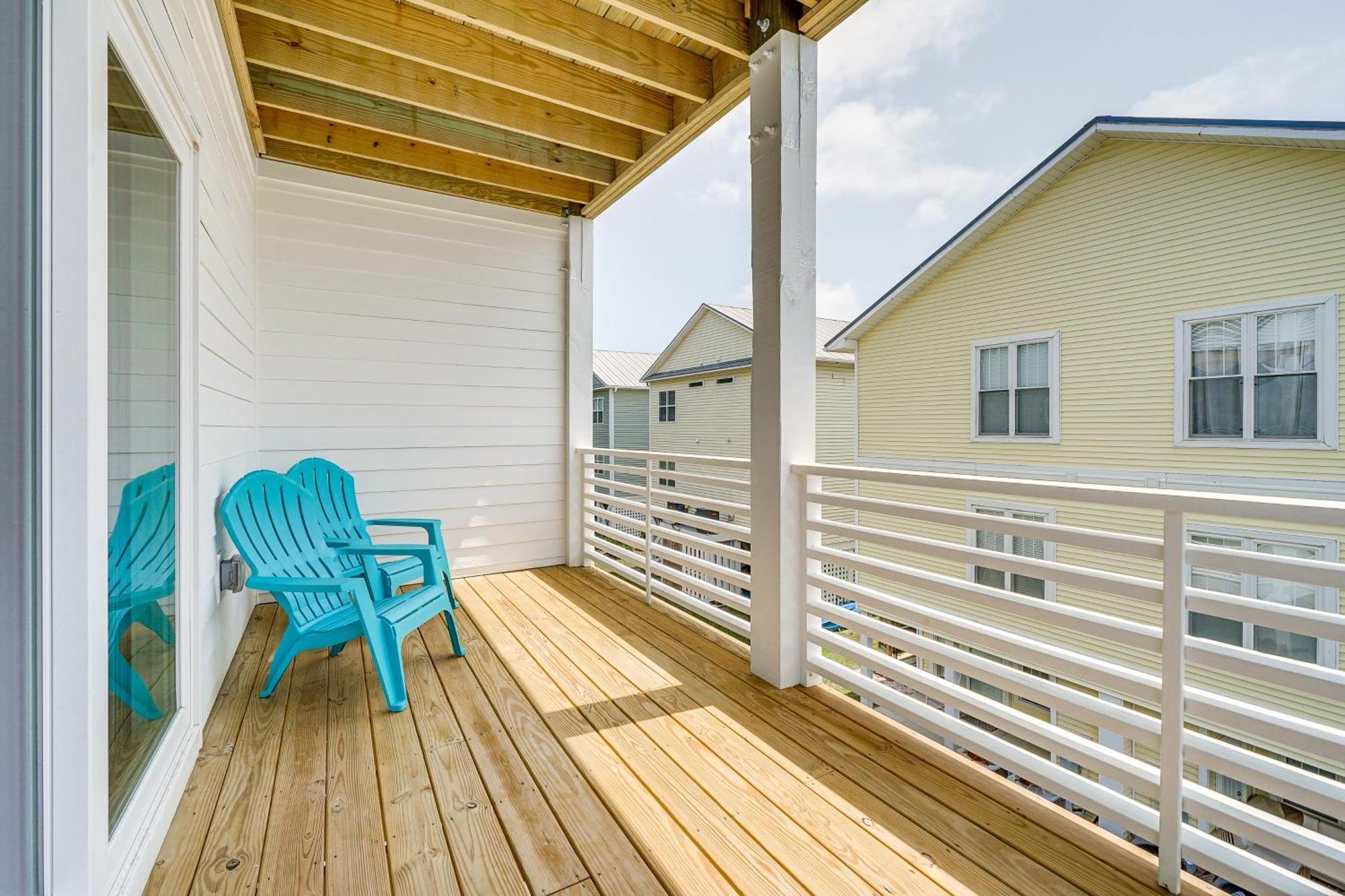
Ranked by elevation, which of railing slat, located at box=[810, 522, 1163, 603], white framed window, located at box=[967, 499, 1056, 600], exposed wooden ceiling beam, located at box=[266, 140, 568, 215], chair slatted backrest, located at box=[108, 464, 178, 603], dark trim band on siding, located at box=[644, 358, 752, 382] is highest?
exposed wooden ceiling beam, located at box=[266, 140, 568, 215]

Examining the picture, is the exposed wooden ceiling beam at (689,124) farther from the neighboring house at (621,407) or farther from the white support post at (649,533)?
the neighboring house at (621,407)

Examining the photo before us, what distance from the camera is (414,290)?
3992 mm

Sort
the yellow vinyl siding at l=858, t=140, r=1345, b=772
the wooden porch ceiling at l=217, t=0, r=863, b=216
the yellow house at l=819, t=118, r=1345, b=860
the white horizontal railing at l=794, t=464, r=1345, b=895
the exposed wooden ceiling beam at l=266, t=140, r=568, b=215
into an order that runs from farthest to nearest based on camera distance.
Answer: the yellow vinyl siding at l=858, t=140, r=1345, b=772 < the yellow house at l=819, t=118, r=1345, b=860 < the exposed wooden ceiling beam at l=266, t=140, r=568, b=215 < the wooden porch ceiling at l=217, t=0, r=863, b=216 < the white horizontal railing at l=794, t=464, r=1345, b=895

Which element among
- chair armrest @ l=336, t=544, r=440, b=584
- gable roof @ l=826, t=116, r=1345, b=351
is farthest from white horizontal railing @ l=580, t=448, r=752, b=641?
gable roof @ l=826, t=116, r=1345, b=351

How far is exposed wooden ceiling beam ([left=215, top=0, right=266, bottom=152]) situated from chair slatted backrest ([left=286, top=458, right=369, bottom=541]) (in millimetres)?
1828

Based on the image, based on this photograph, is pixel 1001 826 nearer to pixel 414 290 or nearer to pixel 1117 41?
pixel 414 290

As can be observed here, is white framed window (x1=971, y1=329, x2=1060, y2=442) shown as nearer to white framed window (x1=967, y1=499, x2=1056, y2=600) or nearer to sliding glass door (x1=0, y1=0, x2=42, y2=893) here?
white framed window (x1=967, y1=499, x2=1056, y2=600)

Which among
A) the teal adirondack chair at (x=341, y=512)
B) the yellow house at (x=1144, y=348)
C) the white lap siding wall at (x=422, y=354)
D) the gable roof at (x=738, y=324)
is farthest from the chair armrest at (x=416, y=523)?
the gable roof at (x=738, y=324)

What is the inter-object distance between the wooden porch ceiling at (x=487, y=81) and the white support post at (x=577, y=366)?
542 millimetres

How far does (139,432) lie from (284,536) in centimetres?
132

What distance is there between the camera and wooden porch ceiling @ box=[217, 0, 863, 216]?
251 centimetres

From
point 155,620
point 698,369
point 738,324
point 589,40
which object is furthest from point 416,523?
point 698,369

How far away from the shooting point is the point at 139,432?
1.46m

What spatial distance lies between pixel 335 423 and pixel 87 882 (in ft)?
10.3
